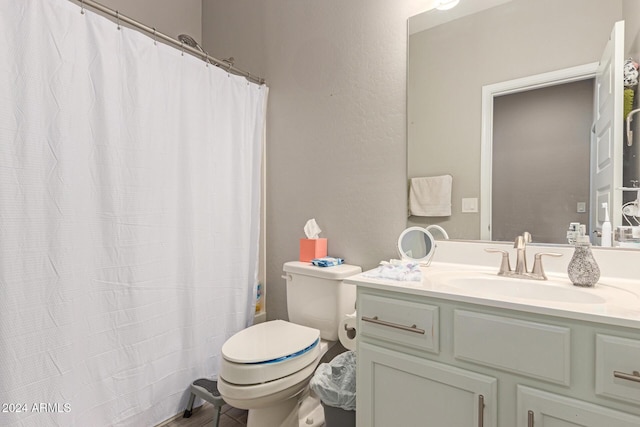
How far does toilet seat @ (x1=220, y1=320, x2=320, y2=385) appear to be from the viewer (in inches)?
49.4

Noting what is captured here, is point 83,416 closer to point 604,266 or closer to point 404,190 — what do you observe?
point 404,190

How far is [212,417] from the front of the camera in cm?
169

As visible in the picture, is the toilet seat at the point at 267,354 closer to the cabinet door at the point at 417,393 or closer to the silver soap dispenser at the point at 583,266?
the cabinet door at the point at 417,393

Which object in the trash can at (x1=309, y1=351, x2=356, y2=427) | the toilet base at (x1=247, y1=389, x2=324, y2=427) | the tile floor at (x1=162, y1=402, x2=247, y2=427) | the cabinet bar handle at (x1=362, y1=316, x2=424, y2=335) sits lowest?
the tile floor at (x1=162, y1=402, x2=247, y2=427)

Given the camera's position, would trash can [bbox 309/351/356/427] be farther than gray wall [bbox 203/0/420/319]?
No

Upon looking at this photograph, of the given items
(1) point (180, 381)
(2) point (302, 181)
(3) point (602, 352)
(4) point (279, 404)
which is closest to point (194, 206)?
(2) point (302, 181)

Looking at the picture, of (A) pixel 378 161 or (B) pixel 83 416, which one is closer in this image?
(B) pixel 83 416

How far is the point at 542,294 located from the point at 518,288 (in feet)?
0.23

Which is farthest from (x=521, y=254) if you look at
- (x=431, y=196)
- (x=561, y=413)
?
(x=561, y=413)

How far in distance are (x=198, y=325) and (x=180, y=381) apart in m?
0.28

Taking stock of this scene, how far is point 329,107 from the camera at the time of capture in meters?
1.87

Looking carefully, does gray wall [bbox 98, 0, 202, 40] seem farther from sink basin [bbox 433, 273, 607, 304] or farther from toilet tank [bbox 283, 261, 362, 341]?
sink basin [bbox 433, 273, 607, 304]

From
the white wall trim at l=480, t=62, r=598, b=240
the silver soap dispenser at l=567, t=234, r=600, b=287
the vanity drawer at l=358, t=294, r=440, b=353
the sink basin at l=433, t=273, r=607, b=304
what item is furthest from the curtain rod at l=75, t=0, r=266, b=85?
the silver soap dispenser at l=567, t=234, r=600, b=287

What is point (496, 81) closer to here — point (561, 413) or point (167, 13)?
point (561, 413)
